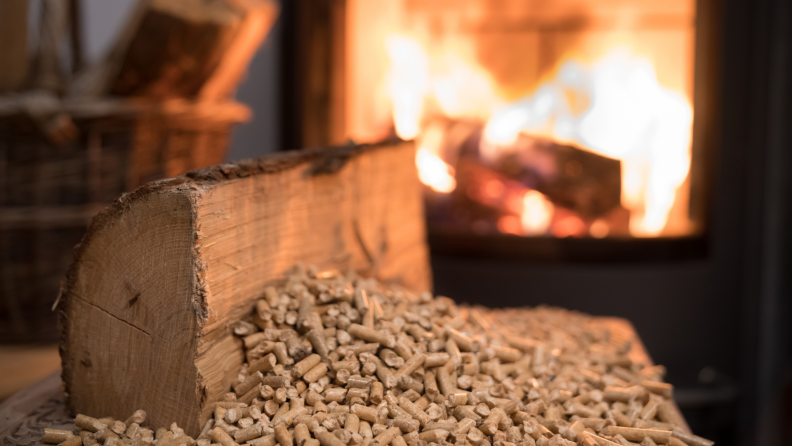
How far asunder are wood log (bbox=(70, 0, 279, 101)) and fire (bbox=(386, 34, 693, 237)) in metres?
0.65

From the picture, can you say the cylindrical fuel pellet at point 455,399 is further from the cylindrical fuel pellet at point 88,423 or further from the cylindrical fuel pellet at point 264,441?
the cylindrical fuel pellet at point 88,423

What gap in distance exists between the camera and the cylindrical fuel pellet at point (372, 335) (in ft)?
2.96

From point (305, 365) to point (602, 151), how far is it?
132 cm

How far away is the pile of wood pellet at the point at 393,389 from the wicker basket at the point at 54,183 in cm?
51

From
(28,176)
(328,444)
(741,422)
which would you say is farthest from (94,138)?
(741,422)

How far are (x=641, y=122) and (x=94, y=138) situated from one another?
1.46 meters

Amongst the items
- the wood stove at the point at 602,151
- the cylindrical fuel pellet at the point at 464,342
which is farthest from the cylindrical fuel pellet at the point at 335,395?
the wood stove at the point at 602,151

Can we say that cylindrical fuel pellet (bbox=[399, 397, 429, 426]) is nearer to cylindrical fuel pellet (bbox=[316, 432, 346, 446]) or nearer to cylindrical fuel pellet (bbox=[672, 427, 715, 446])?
cylindrical fuel pellet (bbox=[316, 432, 346, 446])

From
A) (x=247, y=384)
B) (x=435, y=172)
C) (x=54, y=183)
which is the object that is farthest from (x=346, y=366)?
(x=435, y=172)

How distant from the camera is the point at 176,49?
50.3 inches

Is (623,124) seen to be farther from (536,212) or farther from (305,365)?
(305,365)

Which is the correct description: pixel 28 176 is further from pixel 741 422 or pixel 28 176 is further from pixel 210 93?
pixel 741 422

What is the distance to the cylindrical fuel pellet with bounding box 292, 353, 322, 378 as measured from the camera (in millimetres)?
836

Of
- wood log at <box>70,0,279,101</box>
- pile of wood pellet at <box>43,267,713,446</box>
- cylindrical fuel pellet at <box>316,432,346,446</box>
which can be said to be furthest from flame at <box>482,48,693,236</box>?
cylindrical fuel pellet at <box>316,432,346,446</box>
